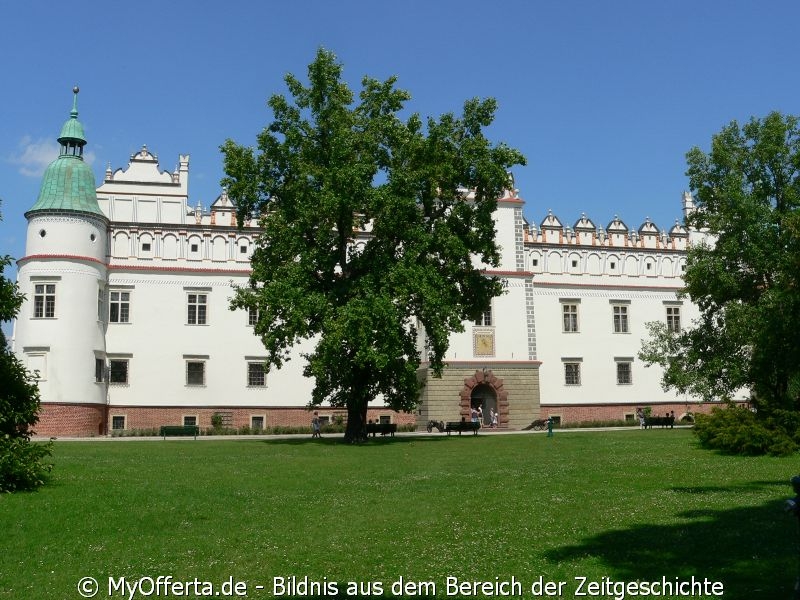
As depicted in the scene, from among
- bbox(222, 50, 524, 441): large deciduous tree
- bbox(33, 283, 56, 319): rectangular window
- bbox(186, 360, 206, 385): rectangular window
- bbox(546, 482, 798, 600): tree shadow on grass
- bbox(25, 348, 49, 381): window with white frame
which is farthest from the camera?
bbox(186, 360, 206, 385): rectangular window

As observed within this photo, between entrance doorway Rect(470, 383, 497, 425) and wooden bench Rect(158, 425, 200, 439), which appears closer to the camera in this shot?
wooden bench Rect(158, 425, 200, 439)

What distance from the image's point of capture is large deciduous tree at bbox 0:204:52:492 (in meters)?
14.2

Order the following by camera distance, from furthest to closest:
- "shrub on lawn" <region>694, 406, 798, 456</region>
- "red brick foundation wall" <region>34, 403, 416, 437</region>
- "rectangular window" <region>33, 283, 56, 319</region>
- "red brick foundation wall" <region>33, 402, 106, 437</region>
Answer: "rectangular window" <region>33, 283, 56, 319</region>
"red brick foundation wall" <region>34, 403, 416, 437</region>
"red brick foundation wall" <region>33, 402, 106, 437</region>
"shrub on lawn" <region>694, 406, 798, 456</region>

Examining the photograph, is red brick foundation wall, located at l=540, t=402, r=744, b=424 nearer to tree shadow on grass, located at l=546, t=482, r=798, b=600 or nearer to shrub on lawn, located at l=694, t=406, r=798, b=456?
shrub on lawn, located at l=694, t=406, r=798, b=456

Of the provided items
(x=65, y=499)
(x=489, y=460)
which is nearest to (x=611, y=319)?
(x=489, y=460)

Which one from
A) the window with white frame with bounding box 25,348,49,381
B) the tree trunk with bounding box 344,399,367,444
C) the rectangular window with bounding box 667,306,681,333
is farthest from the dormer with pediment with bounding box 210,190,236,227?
the rectangular window with bounding box 667,306,681,333

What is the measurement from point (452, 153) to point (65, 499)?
21019mm

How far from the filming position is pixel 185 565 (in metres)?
8.95

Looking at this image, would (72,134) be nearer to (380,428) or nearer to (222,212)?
(222,212)

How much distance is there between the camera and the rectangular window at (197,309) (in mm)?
44094

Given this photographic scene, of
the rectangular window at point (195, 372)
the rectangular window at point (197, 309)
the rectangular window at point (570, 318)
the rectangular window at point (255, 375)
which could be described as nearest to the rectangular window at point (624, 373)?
the rectangular window at point (570, 318)

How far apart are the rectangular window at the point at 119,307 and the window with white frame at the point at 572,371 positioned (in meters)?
24.1

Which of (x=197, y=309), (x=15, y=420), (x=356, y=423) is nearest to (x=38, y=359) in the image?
(x=197, y=309)

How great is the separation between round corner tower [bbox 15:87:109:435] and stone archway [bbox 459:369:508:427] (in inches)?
724
